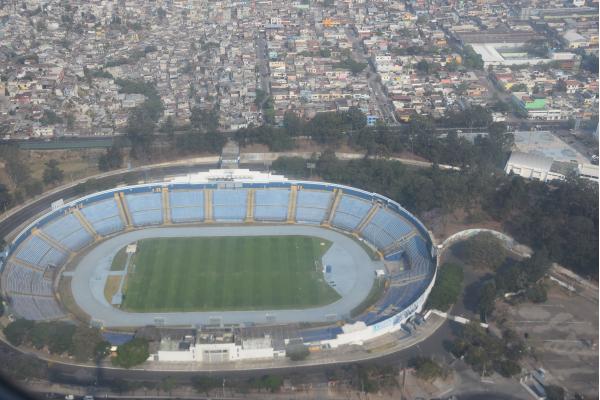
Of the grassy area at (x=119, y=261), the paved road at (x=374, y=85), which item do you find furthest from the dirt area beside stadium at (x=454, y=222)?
the grassy area at (x=119, y=261)

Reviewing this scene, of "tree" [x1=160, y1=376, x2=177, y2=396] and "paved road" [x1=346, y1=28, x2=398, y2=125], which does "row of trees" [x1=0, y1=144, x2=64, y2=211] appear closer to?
"tree" [x1=160, y1=376, x2=177, y2=396]

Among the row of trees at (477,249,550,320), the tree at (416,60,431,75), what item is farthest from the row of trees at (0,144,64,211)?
the tree at (416,60,431,75)

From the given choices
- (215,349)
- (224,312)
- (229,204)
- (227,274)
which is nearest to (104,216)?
(229,204)

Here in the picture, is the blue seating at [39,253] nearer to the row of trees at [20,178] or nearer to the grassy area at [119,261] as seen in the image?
the grassy area at [119,261]

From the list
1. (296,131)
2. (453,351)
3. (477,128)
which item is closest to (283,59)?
(296,131)

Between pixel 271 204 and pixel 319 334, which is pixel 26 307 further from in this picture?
pixel 271 204
